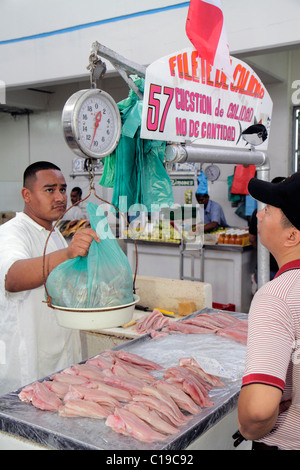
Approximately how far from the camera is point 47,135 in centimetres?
1162

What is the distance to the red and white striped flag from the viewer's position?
282cm

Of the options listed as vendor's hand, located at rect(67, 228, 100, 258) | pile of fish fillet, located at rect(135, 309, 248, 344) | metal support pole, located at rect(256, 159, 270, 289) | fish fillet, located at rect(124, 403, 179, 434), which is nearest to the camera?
fish fillet, located at rect(124, 403, 179, 434)

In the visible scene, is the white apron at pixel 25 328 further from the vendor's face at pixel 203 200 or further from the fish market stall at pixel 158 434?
the vendor's face at pixel 203 200

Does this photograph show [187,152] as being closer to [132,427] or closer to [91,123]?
[91,123]

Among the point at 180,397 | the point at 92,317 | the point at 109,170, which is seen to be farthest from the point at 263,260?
the point at 92,317

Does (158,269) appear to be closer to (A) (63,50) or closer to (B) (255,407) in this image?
(A) (63,50)

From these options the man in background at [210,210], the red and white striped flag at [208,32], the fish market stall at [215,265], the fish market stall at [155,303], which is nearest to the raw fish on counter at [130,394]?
the fish market stall at [155,303]

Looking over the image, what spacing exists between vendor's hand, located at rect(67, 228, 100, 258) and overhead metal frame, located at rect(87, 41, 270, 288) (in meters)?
0.65

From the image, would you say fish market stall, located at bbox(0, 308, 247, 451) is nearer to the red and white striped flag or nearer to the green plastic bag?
the green plastic bag

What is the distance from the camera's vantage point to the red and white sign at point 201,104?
2.43 meters

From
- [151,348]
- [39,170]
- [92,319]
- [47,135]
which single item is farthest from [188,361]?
[47,135]

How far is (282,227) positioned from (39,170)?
1683 millimetres

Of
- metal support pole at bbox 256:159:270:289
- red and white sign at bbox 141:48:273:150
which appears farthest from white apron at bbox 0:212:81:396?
metal support pole at bbox 256:159:270:289

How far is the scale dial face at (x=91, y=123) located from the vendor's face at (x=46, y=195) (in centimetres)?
87
